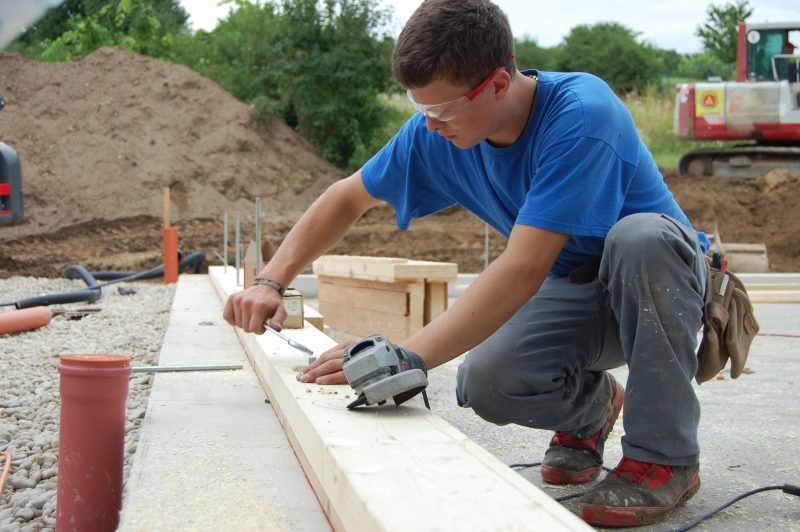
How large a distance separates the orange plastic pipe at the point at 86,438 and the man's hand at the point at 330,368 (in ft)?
1.72

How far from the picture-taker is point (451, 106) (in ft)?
7.29

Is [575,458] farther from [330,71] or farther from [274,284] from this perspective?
[330,71]

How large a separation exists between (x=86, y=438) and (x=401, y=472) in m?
0.86

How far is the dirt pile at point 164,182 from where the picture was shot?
1200 cm

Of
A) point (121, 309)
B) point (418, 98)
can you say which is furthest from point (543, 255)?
point (121, 309)

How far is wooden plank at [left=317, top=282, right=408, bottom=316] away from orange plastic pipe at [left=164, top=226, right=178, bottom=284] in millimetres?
2331

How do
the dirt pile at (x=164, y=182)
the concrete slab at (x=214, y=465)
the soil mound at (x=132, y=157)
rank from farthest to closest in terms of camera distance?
1. the soil mound at (x=132, y=157)
2. the dirt pile at (x=164, y=182)
3. the concrete slab at (x=214, y=465)

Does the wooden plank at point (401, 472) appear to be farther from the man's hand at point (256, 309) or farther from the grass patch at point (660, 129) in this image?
the grass patch at point (660, 129)

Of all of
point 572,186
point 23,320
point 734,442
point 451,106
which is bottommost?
point 734,442

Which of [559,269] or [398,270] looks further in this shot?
[398,270]

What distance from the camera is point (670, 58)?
37281 millimetres

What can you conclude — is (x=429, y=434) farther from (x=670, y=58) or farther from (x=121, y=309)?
(x=670, y=58)

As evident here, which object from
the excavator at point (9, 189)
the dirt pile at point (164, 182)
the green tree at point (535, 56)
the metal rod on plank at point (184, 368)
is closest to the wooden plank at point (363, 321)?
the metal rod on plank at point (184, 368)

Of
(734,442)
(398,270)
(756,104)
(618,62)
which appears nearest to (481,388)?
(734,442)
